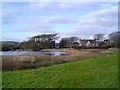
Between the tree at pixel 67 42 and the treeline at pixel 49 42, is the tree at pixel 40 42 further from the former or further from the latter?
the tree at pixel 67 42

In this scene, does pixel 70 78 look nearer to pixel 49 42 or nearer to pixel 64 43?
pixel 49 42

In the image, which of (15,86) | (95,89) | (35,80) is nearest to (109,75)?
(95,89)

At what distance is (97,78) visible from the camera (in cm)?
942

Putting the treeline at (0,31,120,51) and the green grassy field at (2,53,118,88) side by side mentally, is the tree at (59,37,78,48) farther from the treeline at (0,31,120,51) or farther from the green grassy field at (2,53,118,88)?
the green grassy field at (2,53,118,88)

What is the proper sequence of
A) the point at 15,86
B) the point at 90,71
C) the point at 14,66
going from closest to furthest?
the point at 15,86 → the point at 90,71 → the point at 14,66

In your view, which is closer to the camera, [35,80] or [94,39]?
[35,80]

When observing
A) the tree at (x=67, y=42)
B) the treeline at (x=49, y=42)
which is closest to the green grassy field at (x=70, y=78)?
the treeline at (x=49, y=42)

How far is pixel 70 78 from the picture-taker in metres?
9.68

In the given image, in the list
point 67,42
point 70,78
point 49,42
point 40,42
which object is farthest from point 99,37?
point 70,78

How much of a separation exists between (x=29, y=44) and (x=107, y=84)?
3867 centimetres

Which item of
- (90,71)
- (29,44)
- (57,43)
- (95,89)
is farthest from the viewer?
(57,43)

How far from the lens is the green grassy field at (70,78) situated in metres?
8.96

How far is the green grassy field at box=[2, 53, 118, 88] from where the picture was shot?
8.96 meters

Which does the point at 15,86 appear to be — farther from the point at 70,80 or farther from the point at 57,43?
the point at 57,43
